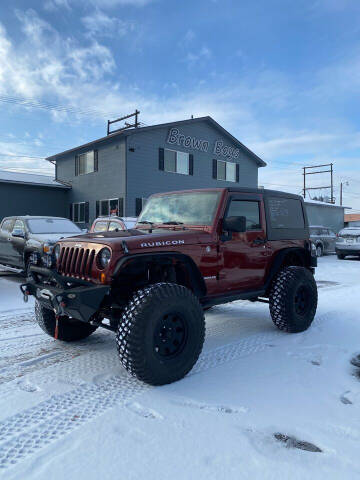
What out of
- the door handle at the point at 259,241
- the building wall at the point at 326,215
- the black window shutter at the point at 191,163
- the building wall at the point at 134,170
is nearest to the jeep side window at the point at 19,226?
the door handle at the point at 259,241

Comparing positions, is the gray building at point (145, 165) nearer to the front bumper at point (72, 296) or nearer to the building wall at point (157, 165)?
the building wall at point (157, 165)

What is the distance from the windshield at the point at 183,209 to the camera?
4496mm

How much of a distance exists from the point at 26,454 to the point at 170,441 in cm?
90

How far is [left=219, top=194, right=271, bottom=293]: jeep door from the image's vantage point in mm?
4414

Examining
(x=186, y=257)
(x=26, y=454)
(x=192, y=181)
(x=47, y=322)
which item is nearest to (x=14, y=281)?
(x=47, y=322)

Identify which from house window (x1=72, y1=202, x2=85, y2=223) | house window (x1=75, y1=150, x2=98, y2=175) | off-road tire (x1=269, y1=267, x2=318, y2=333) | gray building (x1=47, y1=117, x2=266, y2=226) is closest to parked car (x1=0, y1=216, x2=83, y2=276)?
off-road tire (x1=269, y1=267, x2=318, y2=333)

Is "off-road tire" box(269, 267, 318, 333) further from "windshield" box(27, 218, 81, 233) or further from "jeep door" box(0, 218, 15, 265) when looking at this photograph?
"jeep door" box(0, 218, 15, 265)

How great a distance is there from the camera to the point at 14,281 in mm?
9375

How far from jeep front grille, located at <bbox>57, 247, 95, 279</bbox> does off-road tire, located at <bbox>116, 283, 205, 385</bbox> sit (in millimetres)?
570

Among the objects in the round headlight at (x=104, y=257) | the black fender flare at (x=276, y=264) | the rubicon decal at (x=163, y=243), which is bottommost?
the black fender flare at (x=276, y=264)

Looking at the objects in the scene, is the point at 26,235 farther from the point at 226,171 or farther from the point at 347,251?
the point at 226,171

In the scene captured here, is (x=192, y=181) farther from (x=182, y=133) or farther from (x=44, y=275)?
(x=44, y=275)

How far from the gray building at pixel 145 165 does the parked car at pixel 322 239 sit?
6.32m

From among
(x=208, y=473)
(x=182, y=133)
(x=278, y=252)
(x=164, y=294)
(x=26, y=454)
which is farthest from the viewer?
(x=182, y=133)
